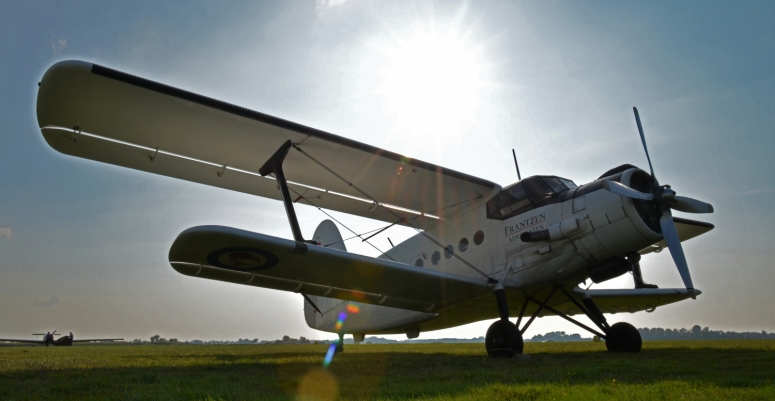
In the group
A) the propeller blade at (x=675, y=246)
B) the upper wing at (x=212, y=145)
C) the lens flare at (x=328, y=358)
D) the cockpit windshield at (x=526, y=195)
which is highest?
the upper wing at (x=212, y=145)

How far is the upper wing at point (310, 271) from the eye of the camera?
736cm

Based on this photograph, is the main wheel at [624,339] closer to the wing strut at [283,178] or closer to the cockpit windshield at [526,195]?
the cockpit windshield at [526,195]

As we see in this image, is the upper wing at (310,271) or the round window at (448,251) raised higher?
the round window at (448,251)

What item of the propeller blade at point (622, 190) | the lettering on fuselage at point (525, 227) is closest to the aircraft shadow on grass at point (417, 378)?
the propeller blade at point (622, 190)

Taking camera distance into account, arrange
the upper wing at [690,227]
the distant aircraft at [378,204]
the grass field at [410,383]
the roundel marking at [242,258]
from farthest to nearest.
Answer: the upper wing at [690,227]
the distant aircraft at [378,204]
the roundel marking at [242,258]
the grass field at [410,383]

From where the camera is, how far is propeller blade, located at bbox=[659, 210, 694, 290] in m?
8.19

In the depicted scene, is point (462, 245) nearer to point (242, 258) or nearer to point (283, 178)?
point (283, 178)

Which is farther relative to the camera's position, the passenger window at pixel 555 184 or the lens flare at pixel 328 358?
the passenger window at pixel 555 184

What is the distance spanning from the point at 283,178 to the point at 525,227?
4797mm

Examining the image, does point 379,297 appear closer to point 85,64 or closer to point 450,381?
point 450,381

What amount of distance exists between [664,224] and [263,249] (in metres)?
6.84

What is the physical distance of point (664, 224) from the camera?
820 cm

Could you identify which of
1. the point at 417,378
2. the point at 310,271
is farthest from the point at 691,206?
the point at 310,271

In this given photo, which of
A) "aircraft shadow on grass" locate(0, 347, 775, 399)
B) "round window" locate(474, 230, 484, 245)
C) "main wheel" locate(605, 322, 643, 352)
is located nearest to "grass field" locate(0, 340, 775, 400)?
"aircraft shadow on grass" locate(0, 347, 775, 399)
